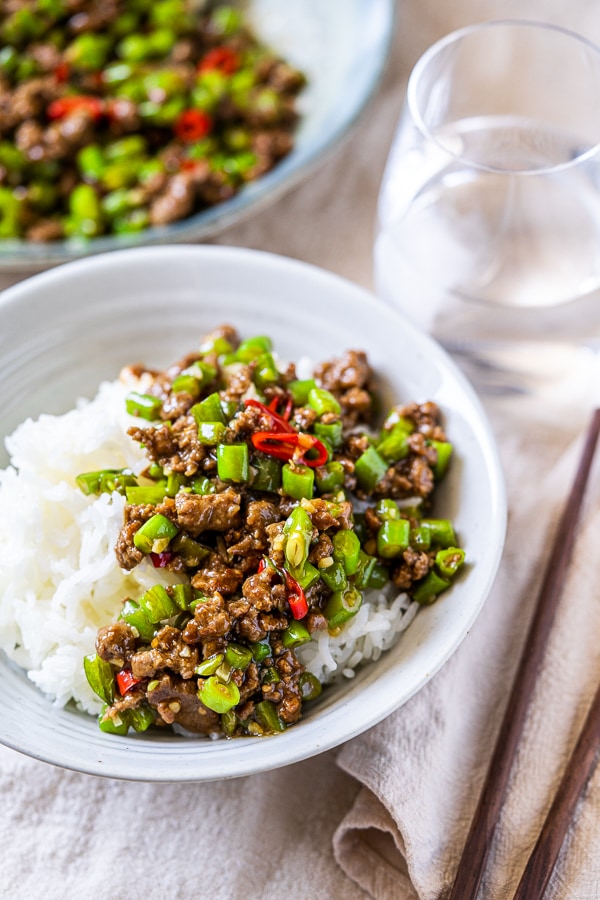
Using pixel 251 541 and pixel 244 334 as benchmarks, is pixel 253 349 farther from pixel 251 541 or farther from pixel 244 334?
pixel 251 541

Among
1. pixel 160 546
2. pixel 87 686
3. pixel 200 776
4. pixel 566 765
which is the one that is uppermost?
pixel 160 546

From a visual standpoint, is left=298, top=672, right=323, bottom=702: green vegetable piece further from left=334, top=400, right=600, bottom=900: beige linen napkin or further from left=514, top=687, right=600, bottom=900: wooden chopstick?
left=514, top=687, right=600, bottom=900: wooden chopstick

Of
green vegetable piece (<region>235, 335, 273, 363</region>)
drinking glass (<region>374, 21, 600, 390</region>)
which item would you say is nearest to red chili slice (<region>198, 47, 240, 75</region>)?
drinking glass (<region>374, 21, 600, 390</region>)

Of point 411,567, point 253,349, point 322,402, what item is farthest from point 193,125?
point 411,567

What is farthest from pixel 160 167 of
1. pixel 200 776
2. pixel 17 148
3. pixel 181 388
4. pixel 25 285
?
pixel 200 776

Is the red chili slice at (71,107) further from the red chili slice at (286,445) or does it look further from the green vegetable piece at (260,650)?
the green vegetable piece at (260,650)

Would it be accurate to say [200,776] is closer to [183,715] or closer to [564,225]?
[183,715]
